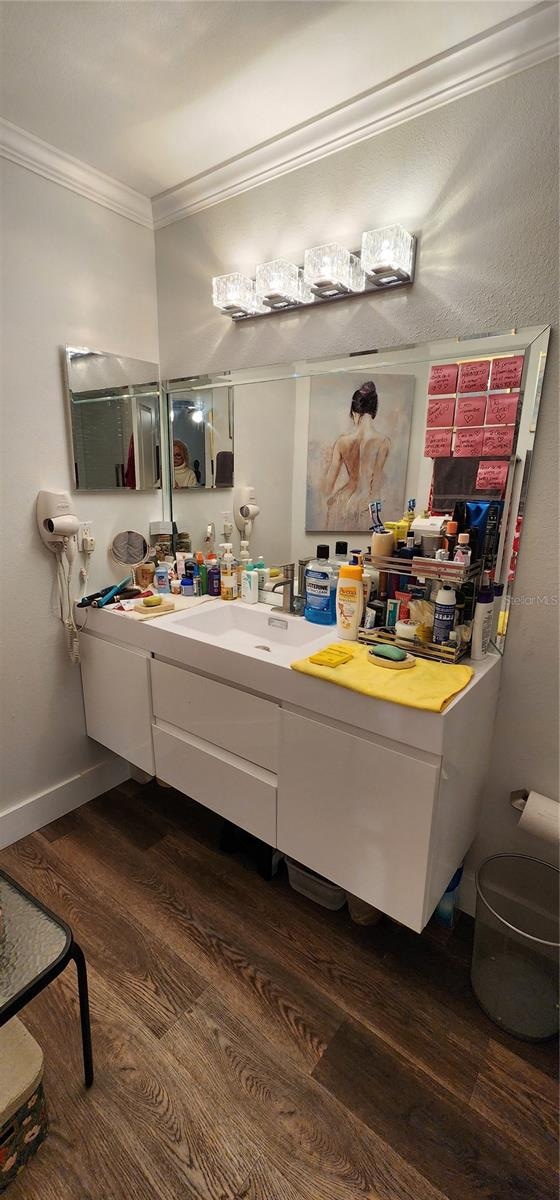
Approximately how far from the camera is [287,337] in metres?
1.67

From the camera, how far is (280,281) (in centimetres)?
156

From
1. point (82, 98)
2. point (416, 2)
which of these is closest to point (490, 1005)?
point (416, 2)

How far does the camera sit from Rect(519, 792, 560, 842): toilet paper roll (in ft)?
4.16

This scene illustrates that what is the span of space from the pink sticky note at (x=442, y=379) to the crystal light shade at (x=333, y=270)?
0.35 m

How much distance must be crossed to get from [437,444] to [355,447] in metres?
0.27

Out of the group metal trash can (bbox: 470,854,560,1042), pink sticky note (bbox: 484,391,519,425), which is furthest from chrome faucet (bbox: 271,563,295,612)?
metal trash can (bbox: 470,854,560,1042)

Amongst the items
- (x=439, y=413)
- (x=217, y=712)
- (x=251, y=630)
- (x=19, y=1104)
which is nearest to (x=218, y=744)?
(x=217, y=712)

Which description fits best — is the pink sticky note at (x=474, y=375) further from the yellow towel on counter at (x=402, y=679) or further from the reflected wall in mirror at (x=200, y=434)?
the reflected wall in mirror at (x=200, y=434)

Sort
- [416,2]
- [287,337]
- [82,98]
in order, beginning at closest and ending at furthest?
1. [416,2]
2. [82,98]
3. [287,337]

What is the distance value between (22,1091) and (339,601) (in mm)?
1246

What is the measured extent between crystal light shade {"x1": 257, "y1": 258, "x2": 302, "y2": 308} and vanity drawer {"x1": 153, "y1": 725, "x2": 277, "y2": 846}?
1415 mm

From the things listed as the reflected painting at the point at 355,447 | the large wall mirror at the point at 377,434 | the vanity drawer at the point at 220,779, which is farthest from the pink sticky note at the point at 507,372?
the vanity drawer at the point at 220,779

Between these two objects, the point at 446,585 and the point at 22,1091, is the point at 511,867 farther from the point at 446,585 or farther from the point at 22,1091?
the point at 22,1091

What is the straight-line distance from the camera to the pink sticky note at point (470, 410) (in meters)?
1.31
